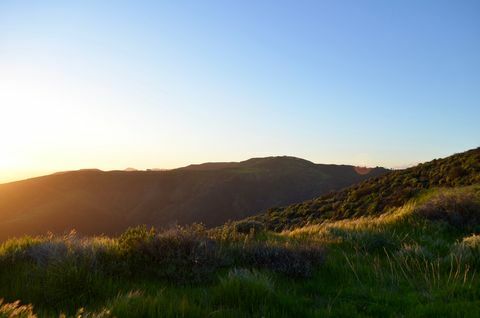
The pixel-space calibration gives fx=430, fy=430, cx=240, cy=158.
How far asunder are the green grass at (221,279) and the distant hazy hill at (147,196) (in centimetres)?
9324

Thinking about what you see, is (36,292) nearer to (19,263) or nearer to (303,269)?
(19,263)

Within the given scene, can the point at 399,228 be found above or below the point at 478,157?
below

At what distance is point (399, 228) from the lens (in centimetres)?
1060

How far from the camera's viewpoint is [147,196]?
12594cm

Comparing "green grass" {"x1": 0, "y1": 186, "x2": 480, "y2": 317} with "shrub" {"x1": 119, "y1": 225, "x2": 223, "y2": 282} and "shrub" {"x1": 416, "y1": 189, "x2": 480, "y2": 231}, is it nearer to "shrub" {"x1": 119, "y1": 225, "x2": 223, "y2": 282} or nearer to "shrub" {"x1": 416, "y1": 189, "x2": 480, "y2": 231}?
"shrub" {"x1": 119, "y1": 225, "x2": 223, "y2": 282}

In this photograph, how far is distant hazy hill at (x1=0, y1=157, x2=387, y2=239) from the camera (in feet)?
345

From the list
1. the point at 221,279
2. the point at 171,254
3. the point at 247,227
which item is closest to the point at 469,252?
the point at 221,279

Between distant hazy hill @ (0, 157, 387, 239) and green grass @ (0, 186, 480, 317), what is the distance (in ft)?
306

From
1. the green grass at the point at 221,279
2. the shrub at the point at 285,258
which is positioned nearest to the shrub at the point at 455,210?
the green grass at the point at 221,279

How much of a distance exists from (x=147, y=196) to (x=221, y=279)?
124 metres

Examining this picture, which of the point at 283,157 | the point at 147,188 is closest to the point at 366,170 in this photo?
the point at 283,157

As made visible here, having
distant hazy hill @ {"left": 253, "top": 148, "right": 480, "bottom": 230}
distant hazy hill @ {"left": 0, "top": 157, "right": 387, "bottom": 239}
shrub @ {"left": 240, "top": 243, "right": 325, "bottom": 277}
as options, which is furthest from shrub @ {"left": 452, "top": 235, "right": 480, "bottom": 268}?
distant hazy hill @ {"left": 0, "top": 157, "right": 387, "bottom": 239}

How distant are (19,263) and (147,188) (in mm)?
127546

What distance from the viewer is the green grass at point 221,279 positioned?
15.0 ft
